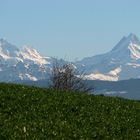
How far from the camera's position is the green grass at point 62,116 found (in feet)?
91.5

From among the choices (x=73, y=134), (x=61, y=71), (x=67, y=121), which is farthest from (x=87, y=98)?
(x=61, y=71)

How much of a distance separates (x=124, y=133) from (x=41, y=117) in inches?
185

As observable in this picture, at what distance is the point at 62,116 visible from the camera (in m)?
31.8

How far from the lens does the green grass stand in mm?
27875

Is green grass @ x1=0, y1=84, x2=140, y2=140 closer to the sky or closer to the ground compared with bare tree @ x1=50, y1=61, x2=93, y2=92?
closer to the ground

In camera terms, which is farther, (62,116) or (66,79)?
(66,79)

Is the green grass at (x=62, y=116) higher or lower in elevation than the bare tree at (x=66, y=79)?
lower

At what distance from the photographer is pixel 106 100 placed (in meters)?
38.8

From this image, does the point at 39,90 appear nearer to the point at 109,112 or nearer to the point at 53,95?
the point at 53,95

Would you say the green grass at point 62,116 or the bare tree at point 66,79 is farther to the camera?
the bare tree at point 66,79

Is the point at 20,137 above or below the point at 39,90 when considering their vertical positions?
below

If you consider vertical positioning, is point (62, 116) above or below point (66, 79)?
below

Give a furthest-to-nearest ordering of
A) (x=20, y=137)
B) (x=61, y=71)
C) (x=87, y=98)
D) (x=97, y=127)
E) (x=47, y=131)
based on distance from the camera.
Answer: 1. (x=61, y=71)
2. (x=87, y=98)
3. (x=97, y=127)
4. (x=47, y=131)
5. (x=20, y=137)

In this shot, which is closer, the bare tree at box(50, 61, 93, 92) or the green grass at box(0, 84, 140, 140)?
the green grass at box(0, 84, 140, 140)
